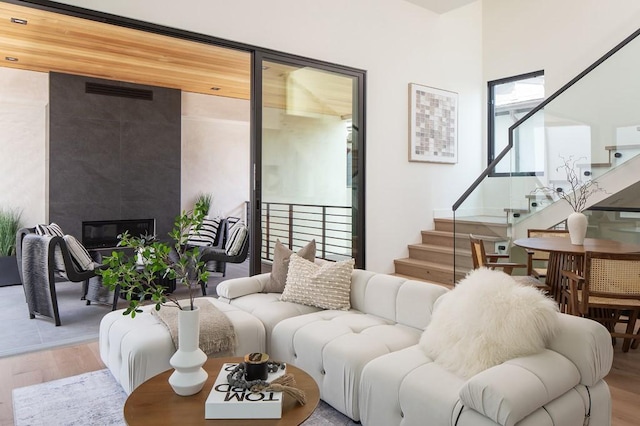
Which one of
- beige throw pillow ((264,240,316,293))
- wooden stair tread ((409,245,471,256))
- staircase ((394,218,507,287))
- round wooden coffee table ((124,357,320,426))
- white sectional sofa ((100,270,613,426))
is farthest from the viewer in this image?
wooden stair tread ((409,245,471,256))

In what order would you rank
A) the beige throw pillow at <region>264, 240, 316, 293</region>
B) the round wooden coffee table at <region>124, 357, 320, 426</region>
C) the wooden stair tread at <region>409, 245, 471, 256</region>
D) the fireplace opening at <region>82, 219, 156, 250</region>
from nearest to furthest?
the round wooden coffee table at <region>124, 357, 320, 426</region> → the beige throw pillow at <region>264, 240, 316, 293</region> → the wooden stair tread at <region>409, 245, 471, 256</region> → the fireplace opening at <region>82, 219, 156, 250</region>

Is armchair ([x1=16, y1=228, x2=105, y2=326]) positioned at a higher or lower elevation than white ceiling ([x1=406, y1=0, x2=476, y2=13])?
lower

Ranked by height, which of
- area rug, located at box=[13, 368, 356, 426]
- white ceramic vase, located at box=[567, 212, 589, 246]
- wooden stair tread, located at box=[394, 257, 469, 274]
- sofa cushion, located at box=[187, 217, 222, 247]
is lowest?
area rug, located at box=[13, 368, 356, 426]

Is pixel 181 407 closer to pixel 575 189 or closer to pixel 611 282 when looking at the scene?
pixel 611 282

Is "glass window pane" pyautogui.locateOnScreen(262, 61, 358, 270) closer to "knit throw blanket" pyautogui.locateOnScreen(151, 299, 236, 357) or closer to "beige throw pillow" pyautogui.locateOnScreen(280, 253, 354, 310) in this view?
"beige throw pillow" pyautogui.locateOnScreen(280, 253, 354, 310)

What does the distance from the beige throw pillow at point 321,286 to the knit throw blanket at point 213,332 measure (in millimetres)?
628

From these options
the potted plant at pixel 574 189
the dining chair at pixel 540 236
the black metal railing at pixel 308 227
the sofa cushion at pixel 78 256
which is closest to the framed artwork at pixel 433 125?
the black metal railing at pixel 308 227

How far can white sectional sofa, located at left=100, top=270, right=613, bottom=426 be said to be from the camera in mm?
1729

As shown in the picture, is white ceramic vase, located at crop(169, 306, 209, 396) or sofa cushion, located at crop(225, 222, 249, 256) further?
sofa cushion, located at crop(225, 222, 249, 256)

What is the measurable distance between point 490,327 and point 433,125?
15.5ft

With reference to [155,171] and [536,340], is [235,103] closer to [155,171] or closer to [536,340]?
[155,171]

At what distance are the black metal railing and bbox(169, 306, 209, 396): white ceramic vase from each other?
2.65m

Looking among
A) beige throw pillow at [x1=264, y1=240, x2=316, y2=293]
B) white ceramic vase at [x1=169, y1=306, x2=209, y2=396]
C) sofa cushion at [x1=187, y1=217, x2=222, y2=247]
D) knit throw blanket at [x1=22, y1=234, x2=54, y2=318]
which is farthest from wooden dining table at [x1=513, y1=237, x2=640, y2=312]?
knit throw blanket at [x1=22, y1=234, x2=54, y2=318]

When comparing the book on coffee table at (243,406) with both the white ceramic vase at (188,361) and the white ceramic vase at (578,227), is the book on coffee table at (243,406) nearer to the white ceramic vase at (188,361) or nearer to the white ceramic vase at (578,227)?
the white ceramic vase at (188,361)
